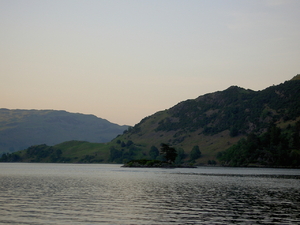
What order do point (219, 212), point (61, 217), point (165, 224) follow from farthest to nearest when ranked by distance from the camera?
point (219, 212)
point (61, 217)
point (165, 224)

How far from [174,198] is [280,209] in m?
17.5

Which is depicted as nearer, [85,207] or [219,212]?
[219,212]

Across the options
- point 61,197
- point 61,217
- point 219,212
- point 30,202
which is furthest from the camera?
point 61,197

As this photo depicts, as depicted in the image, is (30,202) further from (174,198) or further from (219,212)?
Answer: (219,212)

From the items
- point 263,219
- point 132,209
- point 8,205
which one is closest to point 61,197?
point 8,205

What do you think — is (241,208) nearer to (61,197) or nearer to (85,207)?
(85,207)

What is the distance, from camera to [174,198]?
6016 cm

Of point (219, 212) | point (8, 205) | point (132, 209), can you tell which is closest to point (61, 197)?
point (8, 205)

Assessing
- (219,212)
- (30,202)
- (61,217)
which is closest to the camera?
(61,217)

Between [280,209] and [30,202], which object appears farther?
[30,202]

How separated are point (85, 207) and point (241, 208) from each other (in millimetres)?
21099

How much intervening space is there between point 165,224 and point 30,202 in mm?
24457

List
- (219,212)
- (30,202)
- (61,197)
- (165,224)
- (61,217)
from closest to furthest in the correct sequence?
(165,224) → (61,217) → (219,212) → (30,202) → (61,197)

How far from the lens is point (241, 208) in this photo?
49531 mm
